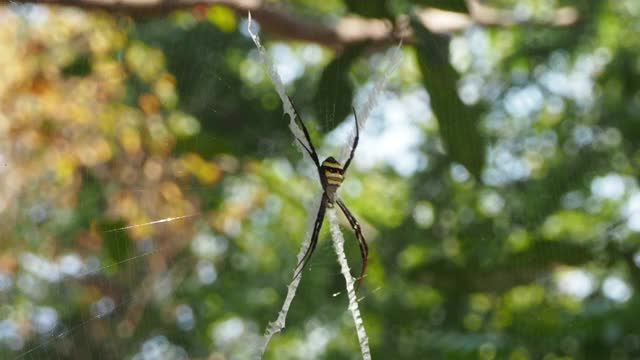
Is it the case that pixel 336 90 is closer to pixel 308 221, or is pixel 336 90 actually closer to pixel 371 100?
pixel 371 100

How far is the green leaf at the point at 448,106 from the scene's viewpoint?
76 cm

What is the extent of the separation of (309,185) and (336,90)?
115 mm

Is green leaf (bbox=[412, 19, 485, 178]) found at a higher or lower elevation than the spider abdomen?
higher

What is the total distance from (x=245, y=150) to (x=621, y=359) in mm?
556

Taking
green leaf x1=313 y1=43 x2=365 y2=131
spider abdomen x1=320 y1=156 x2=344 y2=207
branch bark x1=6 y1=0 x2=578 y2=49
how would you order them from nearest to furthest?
spider abdomen x1=320 y1=156 x2=344 y2=207
green leaf x1=313 y1=43 x2=365 y2=131
branch bark x1=6 y1=0 x2=578 y2=49

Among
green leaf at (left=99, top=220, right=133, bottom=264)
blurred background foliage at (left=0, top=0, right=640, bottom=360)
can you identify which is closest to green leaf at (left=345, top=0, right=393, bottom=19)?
blurred background foliage at (left=0, top=0, right=640, bottom=360)

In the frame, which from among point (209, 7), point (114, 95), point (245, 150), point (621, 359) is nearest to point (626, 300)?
point (621, 359)

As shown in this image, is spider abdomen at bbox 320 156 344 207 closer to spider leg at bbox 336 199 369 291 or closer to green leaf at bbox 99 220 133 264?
spider leg at bbox 336 199 369 291

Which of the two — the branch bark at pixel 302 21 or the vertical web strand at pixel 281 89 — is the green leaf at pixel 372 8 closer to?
the branch bark at pixel 302 21

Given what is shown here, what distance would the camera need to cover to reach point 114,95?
4.35 ft

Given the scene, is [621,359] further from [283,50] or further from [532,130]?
[532,130]

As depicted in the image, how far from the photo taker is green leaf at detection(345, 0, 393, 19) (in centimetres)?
76

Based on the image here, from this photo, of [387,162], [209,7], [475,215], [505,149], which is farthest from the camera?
[505,149]

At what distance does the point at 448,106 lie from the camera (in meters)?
0.76
